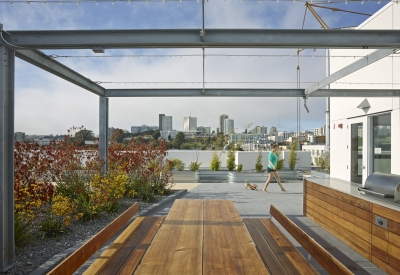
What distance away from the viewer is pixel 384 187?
4172 mm

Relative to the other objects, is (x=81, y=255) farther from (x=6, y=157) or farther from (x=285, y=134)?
(x=285, y=134)

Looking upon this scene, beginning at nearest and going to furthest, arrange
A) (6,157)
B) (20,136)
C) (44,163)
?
1. (6,157)
2. (20,136)
3. (44,163)

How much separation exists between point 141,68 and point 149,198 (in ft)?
10.4

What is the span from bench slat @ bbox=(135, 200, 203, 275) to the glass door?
20.1 feet

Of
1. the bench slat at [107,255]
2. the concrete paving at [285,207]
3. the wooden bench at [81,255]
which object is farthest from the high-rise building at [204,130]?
A: the wooden bench at [81,255]

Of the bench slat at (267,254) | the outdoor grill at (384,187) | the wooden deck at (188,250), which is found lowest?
the bench slat at (267,254)

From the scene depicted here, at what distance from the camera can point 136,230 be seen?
3.74 meters

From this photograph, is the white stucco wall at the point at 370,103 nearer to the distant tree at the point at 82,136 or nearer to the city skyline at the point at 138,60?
the city skyline at the point at 138,60

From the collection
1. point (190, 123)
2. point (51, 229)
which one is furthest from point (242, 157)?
point (51, 229)

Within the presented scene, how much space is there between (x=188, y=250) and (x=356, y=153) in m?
7.48

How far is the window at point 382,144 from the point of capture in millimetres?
7323

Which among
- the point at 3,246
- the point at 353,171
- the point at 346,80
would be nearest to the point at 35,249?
the point at 3,246

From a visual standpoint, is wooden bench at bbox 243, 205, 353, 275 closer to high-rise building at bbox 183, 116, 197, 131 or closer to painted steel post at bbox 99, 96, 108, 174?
painted steel post at bbox 99, 96, 108, 174

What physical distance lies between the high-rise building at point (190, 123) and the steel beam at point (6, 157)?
2053 centimetres
